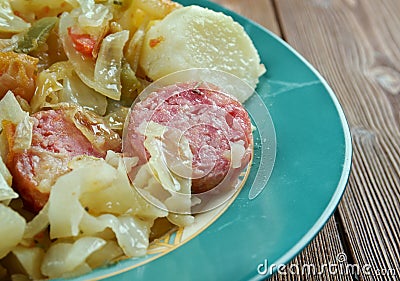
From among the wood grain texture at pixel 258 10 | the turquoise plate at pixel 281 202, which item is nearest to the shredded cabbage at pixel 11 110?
the turquoise plate at pixel 281 202

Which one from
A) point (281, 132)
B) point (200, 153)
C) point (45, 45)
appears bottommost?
point (281, 132)

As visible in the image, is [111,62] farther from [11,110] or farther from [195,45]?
[11,110]

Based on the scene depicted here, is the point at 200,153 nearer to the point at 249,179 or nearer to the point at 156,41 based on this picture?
the point at 249,179

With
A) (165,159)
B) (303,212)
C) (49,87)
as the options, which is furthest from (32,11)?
(303,212)

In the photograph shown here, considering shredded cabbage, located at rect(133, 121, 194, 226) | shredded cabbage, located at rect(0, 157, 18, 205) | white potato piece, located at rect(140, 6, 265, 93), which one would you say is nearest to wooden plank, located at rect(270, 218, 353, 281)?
shredded cabbage, located at rect(133, 121, 194, 226)

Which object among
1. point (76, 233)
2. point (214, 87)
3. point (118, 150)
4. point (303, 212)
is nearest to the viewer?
point (76, 233)

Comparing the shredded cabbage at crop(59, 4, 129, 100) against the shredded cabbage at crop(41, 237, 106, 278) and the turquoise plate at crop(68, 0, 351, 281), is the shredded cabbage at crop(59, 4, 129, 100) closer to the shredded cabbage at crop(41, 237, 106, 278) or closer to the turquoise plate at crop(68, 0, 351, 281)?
the turquoise plate at crop(68, 0, 351, 281)
